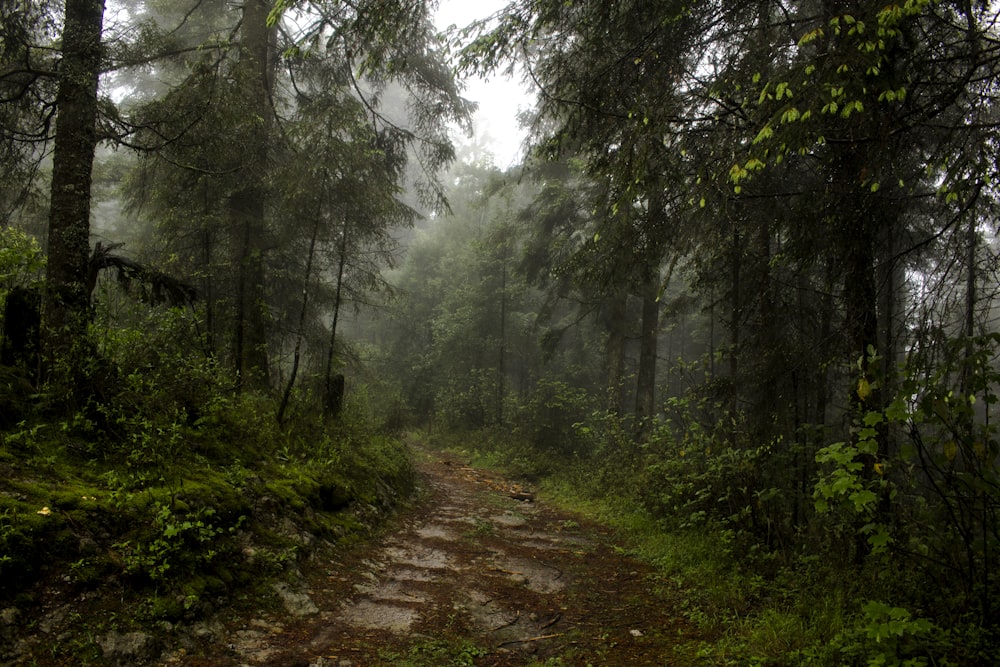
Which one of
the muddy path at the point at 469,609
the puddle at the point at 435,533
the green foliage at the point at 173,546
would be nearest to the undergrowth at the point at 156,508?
the green foliage at the point at 173,546

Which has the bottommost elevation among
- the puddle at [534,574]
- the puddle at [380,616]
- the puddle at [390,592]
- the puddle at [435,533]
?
the puddle at [435,533]

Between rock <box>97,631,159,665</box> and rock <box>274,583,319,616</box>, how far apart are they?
1.11 meters

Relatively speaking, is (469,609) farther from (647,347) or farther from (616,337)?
(616,337)

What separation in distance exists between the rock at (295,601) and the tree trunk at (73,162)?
357 centimetres

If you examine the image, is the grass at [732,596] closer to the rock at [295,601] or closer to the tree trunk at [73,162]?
the rock at [295,601]

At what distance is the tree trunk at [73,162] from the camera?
5895 mm

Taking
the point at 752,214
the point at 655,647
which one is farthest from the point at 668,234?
the point at 655,647

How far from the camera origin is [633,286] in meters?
8.34

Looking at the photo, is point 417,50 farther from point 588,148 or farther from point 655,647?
point 655,647

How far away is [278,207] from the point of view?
10.9 m

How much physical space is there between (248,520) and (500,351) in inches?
616

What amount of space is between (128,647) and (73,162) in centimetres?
538

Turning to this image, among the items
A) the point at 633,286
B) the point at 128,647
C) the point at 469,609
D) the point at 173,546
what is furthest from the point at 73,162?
the point at 633,286

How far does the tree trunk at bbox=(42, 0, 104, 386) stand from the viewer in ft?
19.3
